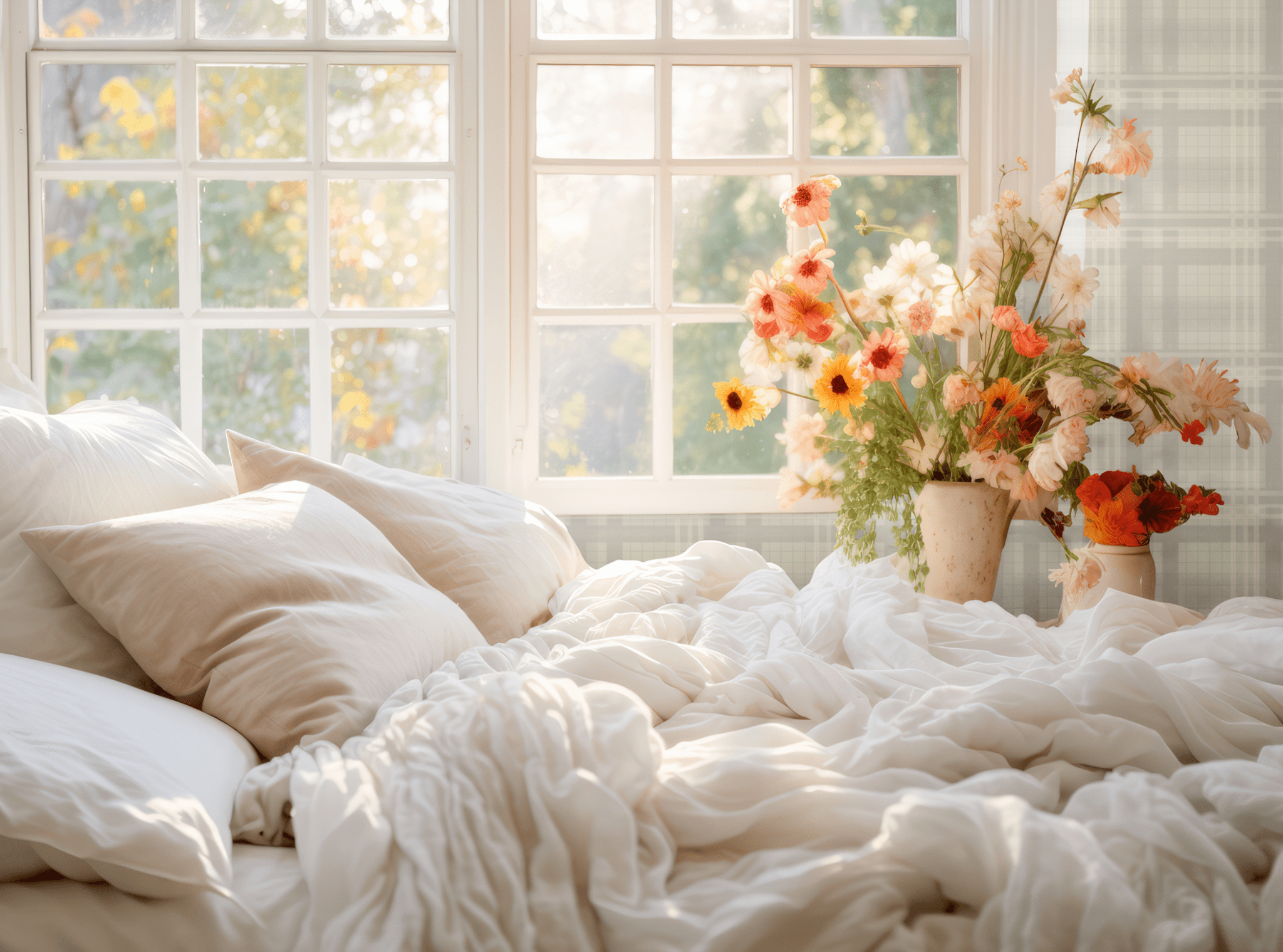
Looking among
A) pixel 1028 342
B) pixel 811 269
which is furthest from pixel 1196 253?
pixel 811 269

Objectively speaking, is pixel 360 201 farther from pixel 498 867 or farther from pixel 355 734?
pixel 498 867

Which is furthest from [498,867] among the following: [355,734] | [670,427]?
[670,427]

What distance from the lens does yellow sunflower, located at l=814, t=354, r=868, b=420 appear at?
1.71m

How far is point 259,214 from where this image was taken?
233 cm

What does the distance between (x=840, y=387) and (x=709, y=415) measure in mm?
701

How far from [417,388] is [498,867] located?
5.90ft

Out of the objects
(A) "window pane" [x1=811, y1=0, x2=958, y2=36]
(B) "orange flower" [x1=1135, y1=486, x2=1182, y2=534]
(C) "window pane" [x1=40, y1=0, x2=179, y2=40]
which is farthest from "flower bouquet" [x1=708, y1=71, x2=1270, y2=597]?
(C) "window pane" [x1=40, y1=0, x2=179, y2=40]

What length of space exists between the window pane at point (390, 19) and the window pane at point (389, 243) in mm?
388

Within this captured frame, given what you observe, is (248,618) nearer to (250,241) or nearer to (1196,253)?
(250,241)

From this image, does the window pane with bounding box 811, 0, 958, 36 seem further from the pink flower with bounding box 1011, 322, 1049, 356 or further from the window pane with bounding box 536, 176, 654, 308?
the pink flower with bounding box 1011, 322, 1049, 356

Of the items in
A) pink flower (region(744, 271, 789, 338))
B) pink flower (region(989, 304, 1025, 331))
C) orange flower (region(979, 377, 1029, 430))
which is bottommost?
orange flower (region(979, 377, 1029, 430))

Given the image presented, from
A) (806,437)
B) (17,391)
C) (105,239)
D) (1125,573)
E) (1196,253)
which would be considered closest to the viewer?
(17,391)

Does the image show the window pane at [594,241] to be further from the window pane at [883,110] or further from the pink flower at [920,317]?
the pink flower at [920,317]

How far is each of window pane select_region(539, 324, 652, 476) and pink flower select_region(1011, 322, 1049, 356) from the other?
1046mm
